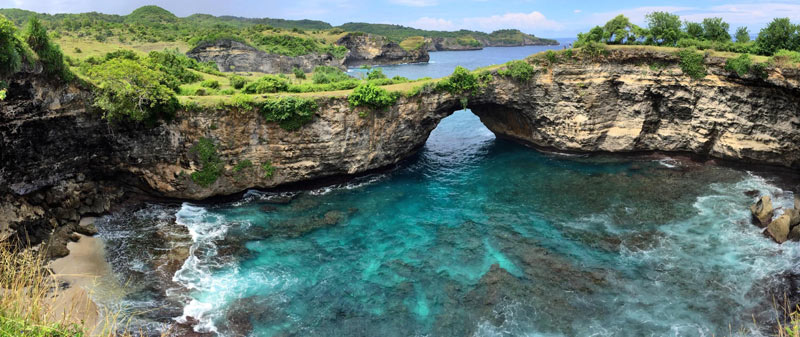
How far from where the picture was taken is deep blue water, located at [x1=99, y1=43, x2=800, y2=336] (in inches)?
842

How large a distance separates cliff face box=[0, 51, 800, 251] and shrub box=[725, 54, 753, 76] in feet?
2.55

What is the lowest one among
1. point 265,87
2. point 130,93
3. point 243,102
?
point 243,102

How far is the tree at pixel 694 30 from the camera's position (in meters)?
40.1

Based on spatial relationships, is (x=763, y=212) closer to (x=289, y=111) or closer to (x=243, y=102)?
(x=289, y=111)

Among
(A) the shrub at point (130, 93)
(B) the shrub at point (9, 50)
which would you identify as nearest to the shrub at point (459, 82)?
(A) the shrub at point (130, 93)

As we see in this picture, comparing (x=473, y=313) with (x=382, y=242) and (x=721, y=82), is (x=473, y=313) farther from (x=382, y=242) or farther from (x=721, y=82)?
(x=721, y=82)

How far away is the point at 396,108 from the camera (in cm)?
3709

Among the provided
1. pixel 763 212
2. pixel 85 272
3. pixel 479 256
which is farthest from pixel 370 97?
pixel 763 212

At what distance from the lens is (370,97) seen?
1369 inches

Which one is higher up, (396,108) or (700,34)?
(700,34)

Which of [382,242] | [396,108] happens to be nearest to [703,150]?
[396,108]

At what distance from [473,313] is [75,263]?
76.6ft

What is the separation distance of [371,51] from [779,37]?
115082 millimetres

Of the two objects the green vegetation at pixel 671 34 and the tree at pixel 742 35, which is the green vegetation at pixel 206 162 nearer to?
the green vegetation at pixel 671 34
